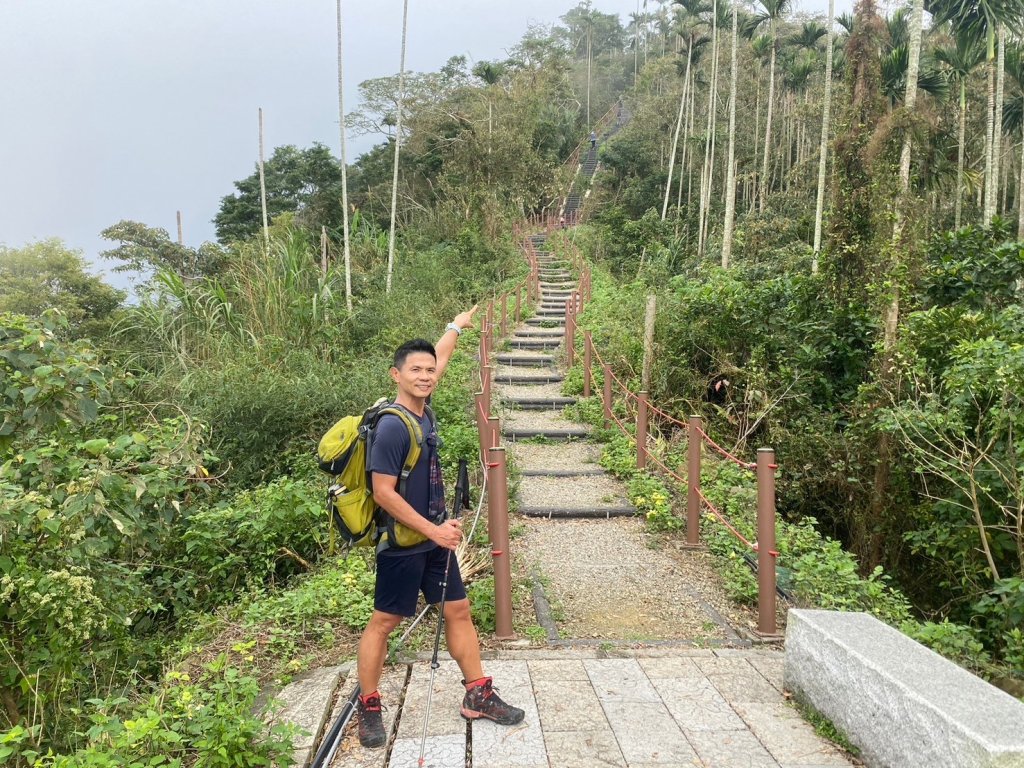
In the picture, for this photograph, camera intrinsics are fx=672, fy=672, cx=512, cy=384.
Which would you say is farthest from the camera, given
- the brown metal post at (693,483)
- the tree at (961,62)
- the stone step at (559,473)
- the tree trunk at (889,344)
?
the tree at (961,62)

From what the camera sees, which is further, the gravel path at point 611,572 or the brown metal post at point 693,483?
→ the brown metal post at point 693,483

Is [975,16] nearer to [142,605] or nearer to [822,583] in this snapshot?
[822,583]

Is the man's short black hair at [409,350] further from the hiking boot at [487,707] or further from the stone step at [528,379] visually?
the stone step at [528,379]

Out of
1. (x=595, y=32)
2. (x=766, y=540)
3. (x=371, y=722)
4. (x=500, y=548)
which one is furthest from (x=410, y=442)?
(x=595, y=32)

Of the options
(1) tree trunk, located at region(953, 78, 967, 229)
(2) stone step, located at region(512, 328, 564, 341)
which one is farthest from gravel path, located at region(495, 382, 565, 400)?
(1) tree trunk, located at region(953, 78, 967, 229)

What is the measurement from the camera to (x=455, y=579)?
8.74 ft

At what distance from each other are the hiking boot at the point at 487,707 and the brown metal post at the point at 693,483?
2.71 meters

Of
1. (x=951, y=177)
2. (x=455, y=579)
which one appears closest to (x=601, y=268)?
(x=951, y=177)

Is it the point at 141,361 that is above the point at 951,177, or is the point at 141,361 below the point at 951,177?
below

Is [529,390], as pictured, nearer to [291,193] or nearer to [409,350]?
[409,350]

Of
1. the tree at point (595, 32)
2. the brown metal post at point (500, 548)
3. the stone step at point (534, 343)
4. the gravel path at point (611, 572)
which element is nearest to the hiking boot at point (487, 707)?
the brown metal post at point (500, 548)

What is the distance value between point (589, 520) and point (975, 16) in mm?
14584

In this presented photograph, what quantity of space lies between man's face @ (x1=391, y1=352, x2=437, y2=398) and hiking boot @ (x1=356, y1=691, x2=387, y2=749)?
3.94 feet

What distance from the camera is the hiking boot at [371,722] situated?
259 centimetres
